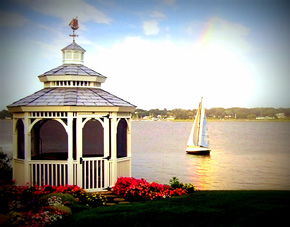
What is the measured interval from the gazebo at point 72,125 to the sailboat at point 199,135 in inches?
1866

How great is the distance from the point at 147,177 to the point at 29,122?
2788 cm

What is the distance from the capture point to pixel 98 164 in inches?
622

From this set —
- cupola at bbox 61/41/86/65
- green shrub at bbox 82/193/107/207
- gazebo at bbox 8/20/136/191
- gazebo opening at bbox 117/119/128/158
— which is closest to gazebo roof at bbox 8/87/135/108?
gazebo at bbox 8/20/136/191

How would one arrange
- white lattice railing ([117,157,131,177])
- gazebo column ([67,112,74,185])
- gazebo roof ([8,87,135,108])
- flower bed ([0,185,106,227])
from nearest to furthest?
flower bed ([0,185,106,227])
gazebo column ([67,112,74,185])
gazebo roof ([8,87,135,108])
white lattice railing ([117,157,131,177])

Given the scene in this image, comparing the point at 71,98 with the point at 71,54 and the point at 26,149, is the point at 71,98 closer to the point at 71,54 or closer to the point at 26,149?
the point at 26,149

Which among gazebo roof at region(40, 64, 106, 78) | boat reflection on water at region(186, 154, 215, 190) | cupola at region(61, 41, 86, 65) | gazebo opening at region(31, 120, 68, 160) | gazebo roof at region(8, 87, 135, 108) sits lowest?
boat reflection on water at region(186, 154, 215, 190)

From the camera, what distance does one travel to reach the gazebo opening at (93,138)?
1889 cm

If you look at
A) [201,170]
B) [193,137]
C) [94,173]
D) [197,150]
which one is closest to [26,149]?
[94,173]

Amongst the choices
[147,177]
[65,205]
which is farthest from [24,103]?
[147,177]

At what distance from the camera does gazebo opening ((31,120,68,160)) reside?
1834cm

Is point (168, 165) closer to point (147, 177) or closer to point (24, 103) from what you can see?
point (147, 177)

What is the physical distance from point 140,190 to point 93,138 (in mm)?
4988

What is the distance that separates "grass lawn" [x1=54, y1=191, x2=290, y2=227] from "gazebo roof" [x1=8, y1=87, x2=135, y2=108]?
4.28 meters

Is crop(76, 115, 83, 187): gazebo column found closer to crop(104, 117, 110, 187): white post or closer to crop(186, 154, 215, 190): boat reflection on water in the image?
crop(104, 117, 110, 187): white post
